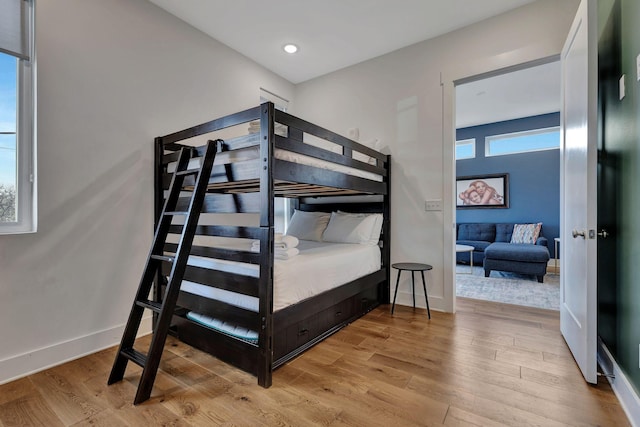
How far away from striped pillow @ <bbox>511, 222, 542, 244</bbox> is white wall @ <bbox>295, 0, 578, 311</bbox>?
3.39 m

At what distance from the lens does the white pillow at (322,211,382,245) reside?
3.17m

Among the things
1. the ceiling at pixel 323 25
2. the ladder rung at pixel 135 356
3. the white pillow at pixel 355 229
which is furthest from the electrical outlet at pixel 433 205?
the ladder rung at pixel 135 356

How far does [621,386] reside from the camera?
158 cm

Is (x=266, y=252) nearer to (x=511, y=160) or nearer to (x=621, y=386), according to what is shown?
(x=621, y=386)

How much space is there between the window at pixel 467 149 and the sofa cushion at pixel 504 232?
1591 millimetres

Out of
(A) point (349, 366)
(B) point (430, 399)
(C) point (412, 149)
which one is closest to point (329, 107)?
(C) point (412, 149)

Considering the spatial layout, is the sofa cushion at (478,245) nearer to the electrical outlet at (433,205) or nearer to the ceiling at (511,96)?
the ceiling at (511,96)

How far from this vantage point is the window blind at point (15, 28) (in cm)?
183

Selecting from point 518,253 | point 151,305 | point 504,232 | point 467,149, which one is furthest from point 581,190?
point 467,149

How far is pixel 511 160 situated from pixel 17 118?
705 cm

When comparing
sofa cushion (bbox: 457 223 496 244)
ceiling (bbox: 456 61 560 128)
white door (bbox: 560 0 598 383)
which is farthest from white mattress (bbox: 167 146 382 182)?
sofa cushion (bbox: 457 223 496 244)

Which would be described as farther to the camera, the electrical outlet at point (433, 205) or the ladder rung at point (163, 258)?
the electrical outlet at point (433, 205)

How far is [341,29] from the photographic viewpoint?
299 centimetres

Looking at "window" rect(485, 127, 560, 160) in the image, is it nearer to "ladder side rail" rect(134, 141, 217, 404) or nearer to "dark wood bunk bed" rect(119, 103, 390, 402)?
"dark wood bunk bed" rect(119, 103, 390, 402)
